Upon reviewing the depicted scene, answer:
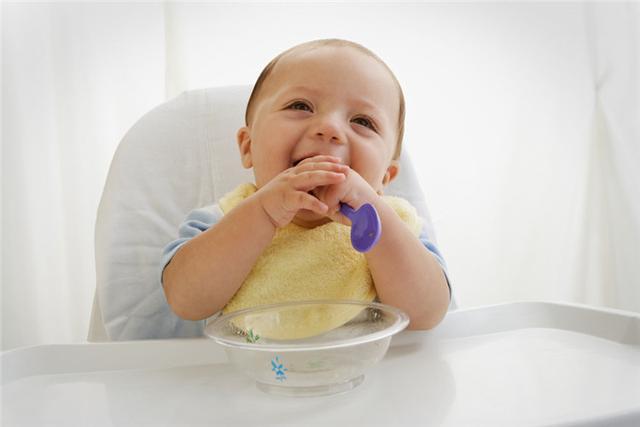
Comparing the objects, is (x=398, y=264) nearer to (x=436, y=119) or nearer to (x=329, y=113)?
(x=329, y=113)

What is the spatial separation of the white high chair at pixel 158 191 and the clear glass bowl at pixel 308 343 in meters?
0.35

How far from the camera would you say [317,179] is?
609 millimetres

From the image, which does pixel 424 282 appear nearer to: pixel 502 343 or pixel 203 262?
pixel 502 343

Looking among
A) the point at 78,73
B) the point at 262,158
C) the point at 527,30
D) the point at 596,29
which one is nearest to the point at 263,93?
the point at 262,158

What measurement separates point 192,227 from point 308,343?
371 mm

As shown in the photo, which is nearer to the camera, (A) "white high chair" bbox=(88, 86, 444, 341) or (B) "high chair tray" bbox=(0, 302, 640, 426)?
(B) "high chair tray" bbox=(0, 302, 640, 426)

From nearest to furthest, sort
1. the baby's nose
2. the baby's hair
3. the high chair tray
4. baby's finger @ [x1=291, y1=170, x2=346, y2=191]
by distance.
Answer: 1. the high chair tray
2. baby's finger @ [x1=291, y1=170, x2=346, y2=191]
3. the baby's nose
4. the baby's hair

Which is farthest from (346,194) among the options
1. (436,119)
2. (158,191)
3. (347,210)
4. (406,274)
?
(436,119)

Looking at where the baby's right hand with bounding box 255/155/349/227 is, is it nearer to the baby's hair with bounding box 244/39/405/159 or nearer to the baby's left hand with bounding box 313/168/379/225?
the baby's left hand with bounding box 313/168/379/225

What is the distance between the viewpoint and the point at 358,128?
0.76 m

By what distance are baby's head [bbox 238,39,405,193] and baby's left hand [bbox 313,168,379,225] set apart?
3.7 inches

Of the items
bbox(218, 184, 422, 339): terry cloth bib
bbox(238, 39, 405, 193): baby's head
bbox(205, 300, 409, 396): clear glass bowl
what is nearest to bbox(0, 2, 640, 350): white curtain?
bbox(238, 39, 405, 193): baby's head

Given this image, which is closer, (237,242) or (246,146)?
(237,242)

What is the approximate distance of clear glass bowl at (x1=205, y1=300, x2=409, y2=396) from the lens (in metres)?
0.52
